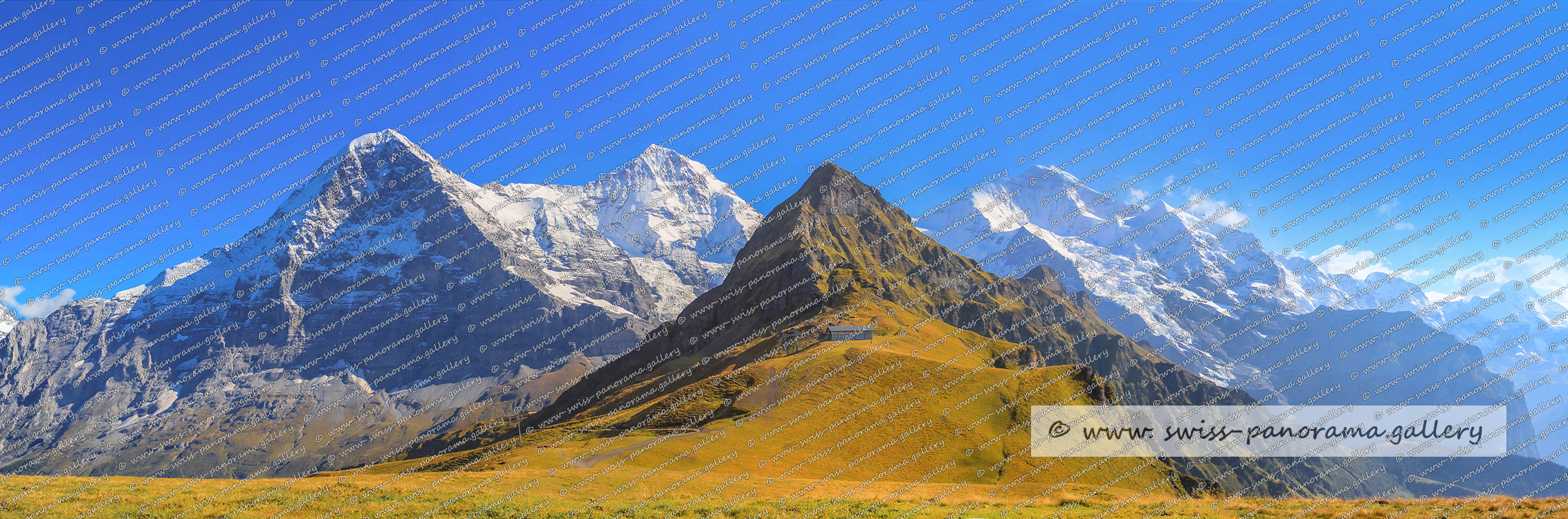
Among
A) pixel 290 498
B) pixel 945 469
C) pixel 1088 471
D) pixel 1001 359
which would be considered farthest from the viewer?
pixel 1001 359

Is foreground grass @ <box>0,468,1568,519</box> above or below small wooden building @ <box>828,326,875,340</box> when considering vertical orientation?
below

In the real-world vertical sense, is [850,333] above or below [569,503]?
above

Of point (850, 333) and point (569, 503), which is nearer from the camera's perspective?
point (569, 503)

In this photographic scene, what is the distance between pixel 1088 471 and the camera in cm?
7238

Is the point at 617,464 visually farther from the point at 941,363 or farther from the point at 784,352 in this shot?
the point at 784,352

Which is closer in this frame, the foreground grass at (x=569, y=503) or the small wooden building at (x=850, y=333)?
the foreground grass at (x=569, y=503)

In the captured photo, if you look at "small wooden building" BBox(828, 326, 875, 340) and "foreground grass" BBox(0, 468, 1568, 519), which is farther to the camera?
"small wooden building" BBox(828, 326, 875, 340)

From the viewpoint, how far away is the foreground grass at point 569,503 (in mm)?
29547

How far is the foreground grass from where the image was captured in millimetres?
29547

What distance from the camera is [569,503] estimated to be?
119ft

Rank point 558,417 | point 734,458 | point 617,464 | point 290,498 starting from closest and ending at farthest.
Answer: point 290,498 < point 617,464 < point 734,458 < point 558,417

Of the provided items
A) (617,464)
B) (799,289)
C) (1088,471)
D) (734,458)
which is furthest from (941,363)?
(799,289)

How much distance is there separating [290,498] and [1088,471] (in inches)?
2705

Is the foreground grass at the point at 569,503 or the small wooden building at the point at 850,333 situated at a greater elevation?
the small wooden building at the point at 850,333
